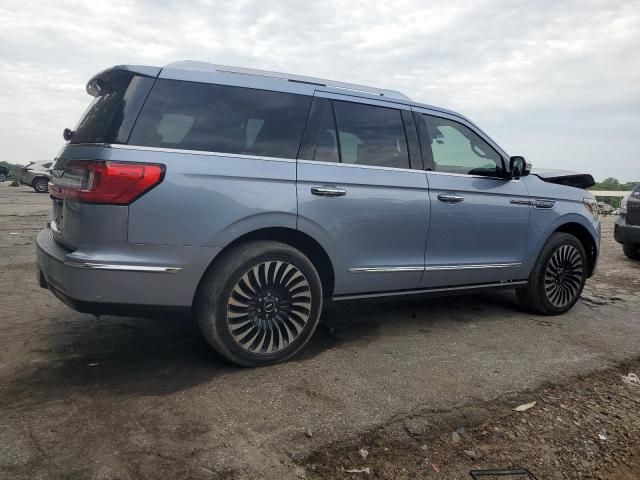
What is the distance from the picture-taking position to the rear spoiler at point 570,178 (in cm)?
504

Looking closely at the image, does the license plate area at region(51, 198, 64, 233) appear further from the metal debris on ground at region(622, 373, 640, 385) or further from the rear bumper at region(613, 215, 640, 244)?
the rear bumper at region(613, 215, 640, 244)

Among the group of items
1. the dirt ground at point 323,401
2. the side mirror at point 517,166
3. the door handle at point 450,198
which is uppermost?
the side mirror at point 517,166

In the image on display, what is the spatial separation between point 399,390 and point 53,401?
6.35ft

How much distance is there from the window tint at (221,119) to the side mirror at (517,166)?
6.78 ft

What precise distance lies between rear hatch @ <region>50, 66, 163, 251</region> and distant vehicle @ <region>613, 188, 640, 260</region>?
8361 mm

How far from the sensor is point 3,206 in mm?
14539

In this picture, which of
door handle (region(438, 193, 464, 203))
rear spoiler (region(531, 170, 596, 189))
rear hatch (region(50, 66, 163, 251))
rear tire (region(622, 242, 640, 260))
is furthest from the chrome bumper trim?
rear tire (region(622, 242, 640, 260))

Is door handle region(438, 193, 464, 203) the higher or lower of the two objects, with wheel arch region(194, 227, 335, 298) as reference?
higher

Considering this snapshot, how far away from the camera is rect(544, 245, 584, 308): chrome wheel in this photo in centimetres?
480

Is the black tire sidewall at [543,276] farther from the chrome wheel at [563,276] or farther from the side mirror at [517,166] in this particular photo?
the side mirror at [517,166]

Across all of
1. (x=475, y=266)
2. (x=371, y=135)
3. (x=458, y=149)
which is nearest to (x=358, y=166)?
(x=371, y=135)

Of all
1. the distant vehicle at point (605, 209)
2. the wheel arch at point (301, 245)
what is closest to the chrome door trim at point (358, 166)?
the wheel arch at point (301, 245)

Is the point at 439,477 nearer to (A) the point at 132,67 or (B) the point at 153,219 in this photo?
(B) the point at 153,219

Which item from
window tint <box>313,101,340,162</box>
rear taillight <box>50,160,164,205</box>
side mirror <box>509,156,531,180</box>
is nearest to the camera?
rear taillight <box>50,160,164,205</box>
